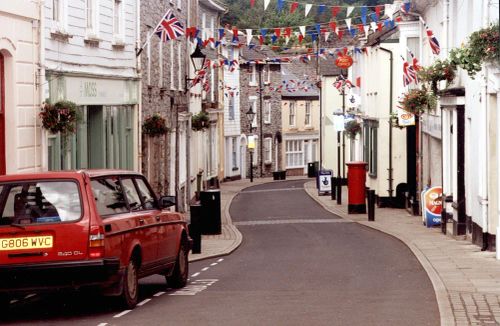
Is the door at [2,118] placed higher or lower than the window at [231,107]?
lower

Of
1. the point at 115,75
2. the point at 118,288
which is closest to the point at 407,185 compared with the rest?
the point at 115,75

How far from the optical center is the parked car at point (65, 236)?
41.2ft

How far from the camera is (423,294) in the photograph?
15.1m

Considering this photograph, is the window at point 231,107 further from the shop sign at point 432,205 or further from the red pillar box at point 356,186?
the shop sign at point 432,205

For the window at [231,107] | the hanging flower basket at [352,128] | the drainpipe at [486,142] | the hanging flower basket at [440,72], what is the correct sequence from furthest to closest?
the window at [231,107], the hanging flower basket at [352,128], the hanging flower basket at [440,72], the drainpipe at [486,142]

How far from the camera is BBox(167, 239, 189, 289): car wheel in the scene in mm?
16062

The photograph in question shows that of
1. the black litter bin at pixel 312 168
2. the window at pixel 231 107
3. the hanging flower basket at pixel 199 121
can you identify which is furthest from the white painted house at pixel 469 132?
the black litter bin at pixel 312 168

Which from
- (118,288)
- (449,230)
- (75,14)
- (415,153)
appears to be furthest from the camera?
(415,153)

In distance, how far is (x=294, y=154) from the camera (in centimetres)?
8369

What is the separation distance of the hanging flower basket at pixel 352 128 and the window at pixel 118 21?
21562mm

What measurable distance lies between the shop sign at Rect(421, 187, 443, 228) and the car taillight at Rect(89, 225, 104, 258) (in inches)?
696

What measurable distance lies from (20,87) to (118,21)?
881 centimetres

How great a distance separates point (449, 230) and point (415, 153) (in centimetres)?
1254

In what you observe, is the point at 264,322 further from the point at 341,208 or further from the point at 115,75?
the point at 341,208
